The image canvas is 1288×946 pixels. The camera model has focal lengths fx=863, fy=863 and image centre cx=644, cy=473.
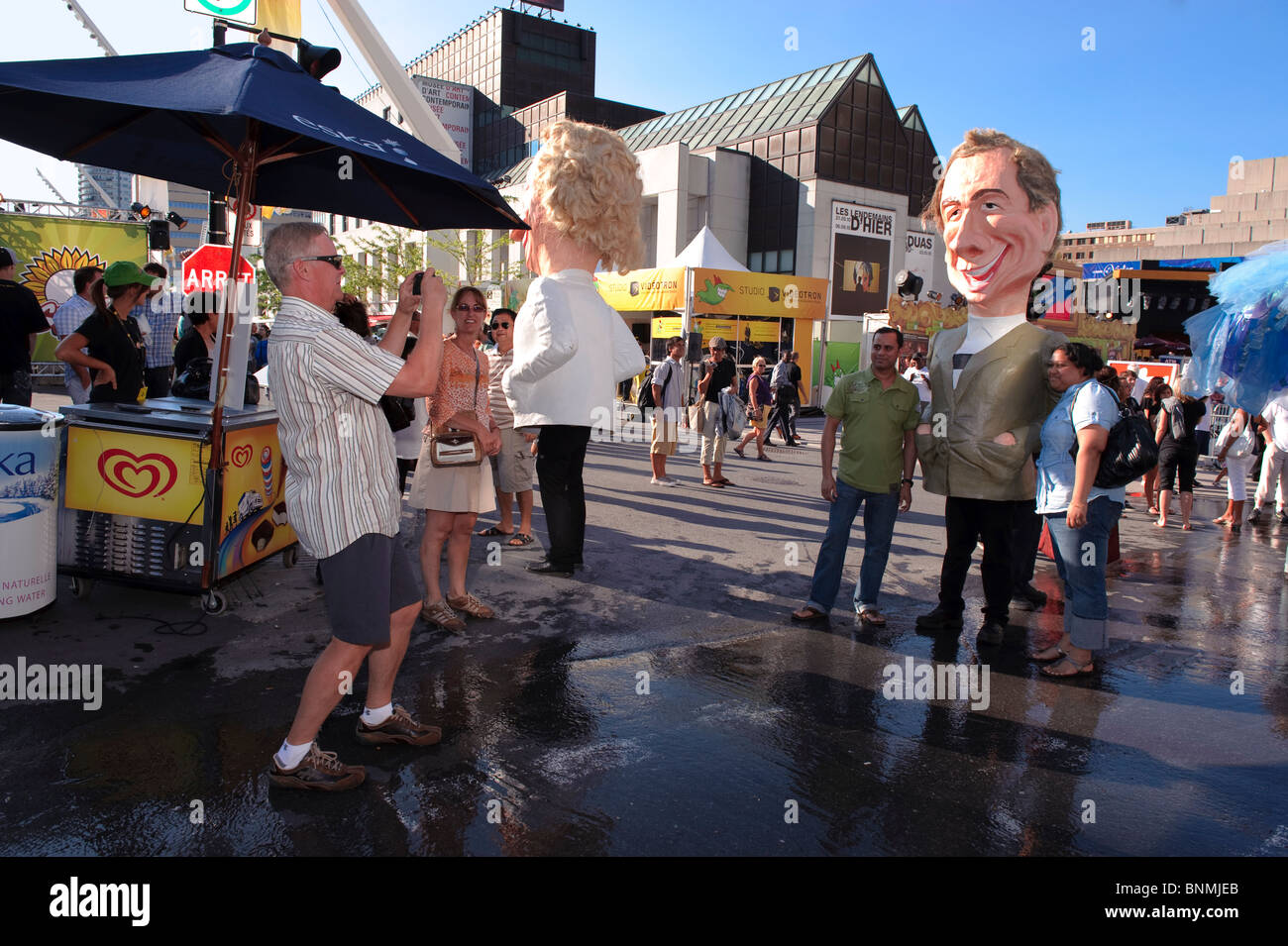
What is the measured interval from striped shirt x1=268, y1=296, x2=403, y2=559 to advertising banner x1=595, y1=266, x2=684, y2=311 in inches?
695

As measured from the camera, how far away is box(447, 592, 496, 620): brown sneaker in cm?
525

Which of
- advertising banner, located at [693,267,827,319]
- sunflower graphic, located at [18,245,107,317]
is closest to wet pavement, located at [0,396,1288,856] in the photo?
advertising banner, located at [693,267,827,319]

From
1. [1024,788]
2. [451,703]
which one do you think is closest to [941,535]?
[1024,788]

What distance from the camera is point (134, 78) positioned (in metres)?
3.90

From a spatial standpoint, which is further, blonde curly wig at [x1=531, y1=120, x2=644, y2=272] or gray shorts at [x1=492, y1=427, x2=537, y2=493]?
gray shorts at [x1=492, y1=427, x2=537, y2=493]

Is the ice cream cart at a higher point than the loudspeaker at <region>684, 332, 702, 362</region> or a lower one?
lower

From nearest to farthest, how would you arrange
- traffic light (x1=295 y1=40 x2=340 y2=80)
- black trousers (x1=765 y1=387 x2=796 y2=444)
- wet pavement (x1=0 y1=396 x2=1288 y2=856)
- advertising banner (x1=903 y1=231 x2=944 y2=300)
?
wet pavement (x1=0 y1=396 x2=1288 y2=856) < traffic light (x1=295 y1=40 x2=340 y2=80) < black trousers (x1=765 y1=387 x2=796 y2=444) < advertising banner (x1=903 y1=231 x2=944 y2=300)

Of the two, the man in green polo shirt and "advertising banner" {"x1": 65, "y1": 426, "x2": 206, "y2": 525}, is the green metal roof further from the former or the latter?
"advertising banner" {"x1": 65, "y1": 426, "x2": 206, "y2": 525}

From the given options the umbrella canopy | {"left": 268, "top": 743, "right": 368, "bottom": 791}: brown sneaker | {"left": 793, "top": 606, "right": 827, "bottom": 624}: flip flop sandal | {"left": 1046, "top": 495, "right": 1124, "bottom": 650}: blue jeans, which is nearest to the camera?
{"left": 268, "top": 743, "right": 368, "bottom": 791}: brown sneaker

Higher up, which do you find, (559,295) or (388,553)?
(559,295)

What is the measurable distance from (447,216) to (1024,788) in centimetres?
409

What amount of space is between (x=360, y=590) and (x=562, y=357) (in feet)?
5.67

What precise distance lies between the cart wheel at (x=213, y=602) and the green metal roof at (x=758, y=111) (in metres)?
31.7
